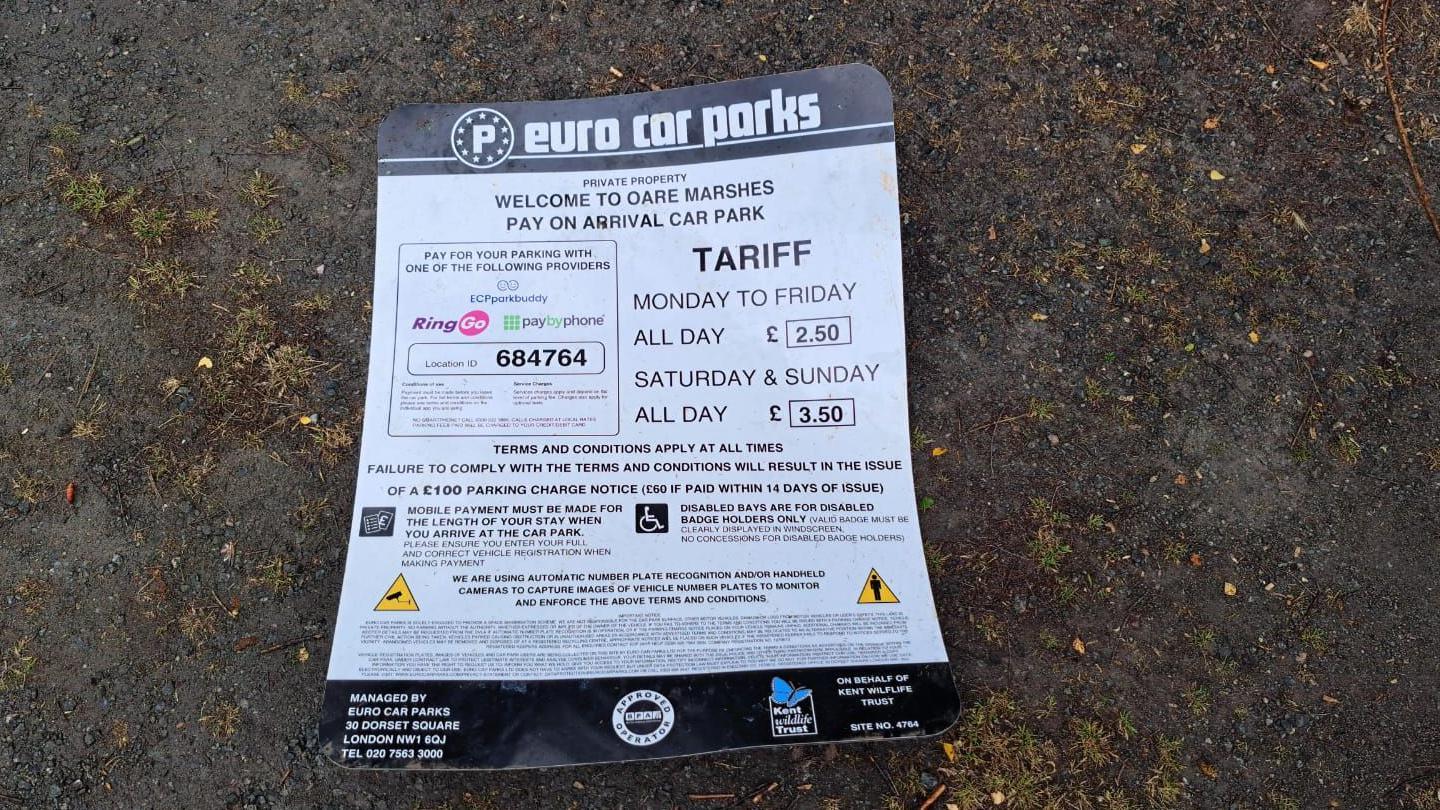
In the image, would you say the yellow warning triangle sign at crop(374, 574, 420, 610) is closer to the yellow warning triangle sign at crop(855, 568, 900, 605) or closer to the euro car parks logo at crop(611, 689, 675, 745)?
the euro car parks logo at crop(611, 689, 675, 745)

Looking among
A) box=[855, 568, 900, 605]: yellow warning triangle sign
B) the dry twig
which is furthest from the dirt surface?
box=[855, 568, 900, 605]: yellow warning triangle sign

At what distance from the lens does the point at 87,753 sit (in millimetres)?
1731

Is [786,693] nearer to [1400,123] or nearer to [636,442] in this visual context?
[636,442]

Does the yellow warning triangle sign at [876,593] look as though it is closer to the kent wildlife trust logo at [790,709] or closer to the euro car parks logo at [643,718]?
→ the kent wildlife trust logo at [790,709]

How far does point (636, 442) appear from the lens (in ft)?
6.19

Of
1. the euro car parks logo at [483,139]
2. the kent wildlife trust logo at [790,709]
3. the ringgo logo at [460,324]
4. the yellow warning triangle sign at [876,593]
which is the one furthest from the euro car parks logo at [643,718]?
the euro car parks logo at [483,139]

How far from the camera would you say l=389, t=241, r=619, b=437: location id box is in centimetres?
190

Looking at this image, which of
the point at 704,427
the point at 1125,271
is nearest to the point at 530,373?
the point at 704,427

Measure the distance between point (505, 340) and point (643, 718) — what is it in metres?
0.93

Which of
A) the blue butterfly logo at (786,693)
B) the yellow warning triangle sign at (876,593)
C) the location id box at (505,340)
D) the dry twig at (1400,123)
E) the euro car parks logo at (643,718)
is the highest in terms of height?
the dry twig at (1400,123)

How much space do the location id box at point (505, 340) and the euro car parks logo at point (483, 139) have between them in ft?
0.75

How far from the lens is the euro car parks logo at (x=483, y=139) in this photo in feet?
6.69

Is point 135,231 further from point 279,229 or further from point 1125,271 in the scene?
point 1125,271

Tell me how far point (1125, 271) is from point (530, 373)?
57.6 inches
